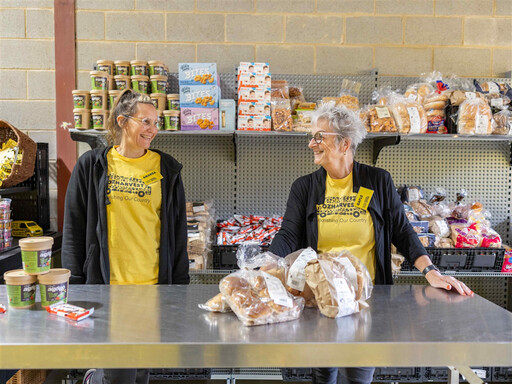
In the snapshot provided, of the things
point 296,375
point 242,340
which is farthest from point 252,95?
point 242,340

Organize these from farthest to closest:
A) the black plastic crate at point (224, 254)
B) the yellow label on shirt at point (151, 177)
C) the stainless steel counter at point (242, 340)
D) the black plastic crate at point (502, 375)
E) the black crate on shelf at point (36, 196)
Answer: the black crate on shelf at point (36, 196) → the black plastic crate at point (502, 375) → the black plastic crate at point (224, 254) → the yellow label on shirt at point (151, 177) → the stainless steel counter at point (242, 340)

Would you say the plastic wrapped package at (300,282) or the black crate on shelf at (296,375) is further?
the black crate on shelf at (296,375)

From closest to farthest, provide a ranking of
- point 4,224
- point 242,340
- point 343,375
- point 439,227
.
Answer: point 242,340 < point 343,375 < point 4,224 < point 439,227

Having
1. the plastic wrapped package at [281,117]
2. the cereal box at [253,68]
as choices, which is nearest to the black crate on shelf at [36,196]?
the cereal box at [253,68]

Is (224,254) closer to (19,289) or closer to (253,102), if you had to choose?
(253,102)

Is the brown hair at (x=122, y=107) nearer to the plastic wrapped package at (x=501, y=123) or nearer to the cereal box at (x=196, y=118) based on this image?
the cereal box at (x=196, y=118)

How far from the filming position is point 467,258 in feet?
9.94

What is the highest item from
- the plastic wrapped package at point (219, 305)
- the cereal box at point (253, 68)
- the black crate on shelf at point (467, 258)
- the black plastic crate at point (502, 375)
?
the cereal box at point (253, 68)

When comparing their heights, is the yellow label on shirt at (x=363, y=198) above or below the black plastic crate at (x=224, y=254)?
above

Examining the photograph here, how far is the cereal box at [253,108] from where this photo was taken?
2977 millimetres

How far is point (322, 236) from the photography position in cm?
211

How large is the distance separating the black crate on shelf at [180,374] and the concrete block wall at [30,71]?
144 cm

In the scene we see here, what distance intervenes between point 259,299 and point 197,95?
197cm

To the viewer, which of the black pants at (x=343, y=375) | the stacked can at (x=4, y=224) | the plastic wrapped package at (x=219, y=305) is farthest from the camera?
the stacked can at (x=4, y=224)
